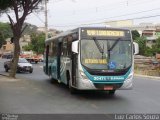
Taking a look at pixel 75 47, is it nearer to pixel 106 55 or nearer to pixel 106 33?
pixel 106 55

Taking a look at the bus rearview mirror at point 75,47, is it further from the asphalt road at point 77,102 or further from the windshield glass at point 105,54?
the asphalt road at point 77,102

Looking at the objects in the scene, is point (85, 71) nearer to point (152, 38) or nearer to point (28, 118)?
point (28, 118)

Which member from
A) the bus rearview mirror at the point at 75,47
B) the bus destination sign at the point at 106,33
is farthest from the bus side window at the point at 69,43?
the bus rearview mirror at the point at 75,47

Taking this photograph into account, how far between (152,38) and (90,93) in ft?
395

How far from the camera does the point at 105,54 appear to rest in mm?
17047

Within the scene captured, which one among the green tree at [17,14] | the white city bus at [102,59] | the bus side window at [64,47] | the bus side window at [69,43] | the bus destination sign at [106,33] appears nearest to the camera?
the white city bus at [102,59]

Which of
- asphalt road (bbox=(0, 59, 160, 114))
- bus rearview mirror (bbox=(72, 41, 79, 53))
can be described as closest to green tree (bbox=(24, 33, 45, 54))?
asphalt road (bbox=(0, 59, 160, 114))

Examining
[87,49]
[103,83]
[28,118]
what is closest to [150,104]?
[103,83]

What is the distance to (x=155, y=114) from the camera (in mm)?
13047

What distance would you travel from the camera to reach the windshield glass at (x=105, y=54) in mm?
16938

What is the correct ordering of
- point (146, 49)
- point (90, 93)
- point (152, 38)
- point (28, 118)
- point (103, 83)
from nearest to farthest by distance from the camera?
point (28, 118), point (103, 83), point (90, 93), point (146, 49), point (152, 38)

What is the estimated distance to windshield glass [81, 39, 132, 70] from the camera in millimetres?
16938

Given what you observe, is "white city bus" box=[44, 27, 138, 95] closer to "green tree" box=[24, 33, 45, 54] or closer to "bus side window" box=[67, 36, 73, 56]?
"bus side window" box=[67, 36, 73, 56]

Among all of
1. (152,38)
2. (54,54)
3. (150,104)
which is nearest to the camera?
(150,104)
